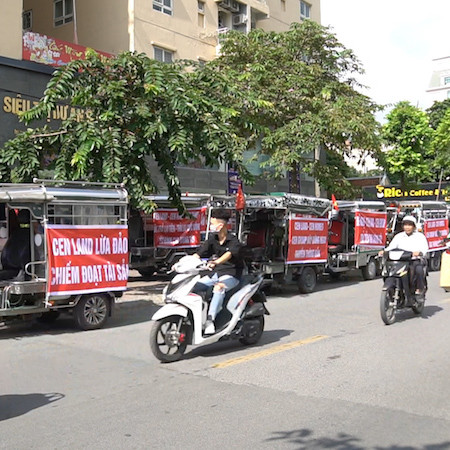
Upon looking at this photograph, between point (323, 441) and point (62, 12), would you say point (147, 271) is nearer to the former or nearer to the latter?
point (323, 441)

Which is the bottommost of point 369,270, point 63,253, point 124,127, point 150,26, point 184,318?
point 369,270

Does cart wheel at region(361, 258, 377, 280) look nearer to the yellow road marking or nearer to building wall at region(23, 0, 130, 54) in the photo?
the yellow road marking

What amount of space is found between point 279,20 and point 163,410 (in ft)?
97.4

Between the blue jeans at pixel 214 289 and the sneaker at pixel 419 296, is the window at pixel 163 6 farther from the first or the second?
the blue jeans at pixel 214 289

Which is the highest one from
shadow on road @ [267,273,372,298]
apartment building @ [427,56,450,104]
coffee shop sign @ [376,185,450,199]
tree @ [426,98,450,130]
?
apartment building @ [427,56,450,104]

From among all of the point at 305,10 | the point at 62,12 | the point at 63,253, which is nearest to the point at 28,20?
the point at 62,12

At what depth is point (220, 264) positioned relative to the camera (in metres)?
7.54

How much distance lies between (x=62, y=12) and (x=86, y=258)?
19209 millimetres

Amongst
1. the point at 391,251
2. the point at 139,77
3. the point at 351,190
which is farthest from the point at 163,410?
the point at 351,190

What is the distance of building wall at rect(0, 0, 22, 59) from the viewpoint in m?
18.3

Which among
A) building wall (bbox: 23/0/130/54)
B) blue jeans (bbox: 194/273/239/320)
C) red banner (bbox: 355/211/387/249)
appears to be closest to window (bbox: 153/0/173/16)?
building wall (bbox: 23/0/130/54)

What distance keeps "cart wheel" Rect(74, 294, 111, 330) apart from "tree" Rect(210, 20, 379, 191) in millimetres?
9319

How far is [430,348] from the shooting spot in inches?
308

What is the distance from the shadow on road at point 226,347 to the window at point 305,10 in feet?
93.8
